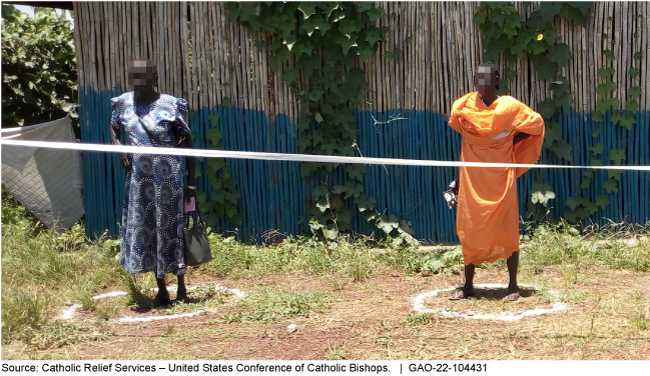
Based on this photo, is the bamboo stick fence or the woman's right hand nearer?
the woman's right hand

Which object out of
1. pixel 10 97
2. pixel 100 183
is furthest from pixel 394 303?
pixel 10 97

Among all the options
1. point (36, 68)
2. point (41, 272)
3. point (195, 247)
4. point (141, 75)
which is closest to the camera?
point (141, 75)

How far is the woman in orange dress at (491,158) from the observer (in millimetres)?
5094

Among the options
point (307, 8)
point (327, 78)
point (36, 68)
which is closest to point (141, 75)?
point (307, 8)

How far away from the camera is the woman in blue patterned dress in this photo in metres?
5.02

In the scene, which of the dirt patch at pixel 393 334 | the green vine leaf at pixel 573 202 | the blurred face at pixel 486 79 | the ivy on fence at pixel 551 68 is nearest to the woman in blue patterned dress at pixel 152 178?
the dirt patch at pixel 393 334

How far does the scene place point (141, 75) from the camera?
4996 millimetres

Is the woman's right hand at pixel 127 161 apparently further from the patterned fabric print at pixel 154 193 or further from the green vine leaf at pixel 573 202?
the green vine leaf at pixel 573 202

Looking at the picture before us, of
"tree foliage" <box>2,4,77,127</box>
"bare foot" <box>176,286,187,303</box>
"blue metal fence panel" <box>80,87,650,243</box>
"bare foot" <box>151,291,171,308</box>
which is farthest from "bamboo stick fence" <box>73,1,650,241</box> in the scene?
"bare foot" <box>151,291,171,308</box>

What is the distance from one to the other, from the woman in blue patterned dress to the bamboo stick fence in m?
1.84

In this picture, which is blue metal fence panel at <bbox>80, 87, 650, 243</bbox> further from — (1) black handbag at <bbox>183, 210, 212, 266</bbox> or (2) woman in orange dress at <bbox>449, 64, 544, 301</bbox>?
(1) black handbag at <bbox>183, 210, 212, 266</bbox>

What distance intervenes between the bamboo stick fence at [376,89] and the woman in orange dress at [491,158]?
1671 millimetres

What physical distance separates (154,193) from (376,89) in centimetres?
268

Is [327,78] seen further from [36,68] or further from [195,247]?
[36,68]
